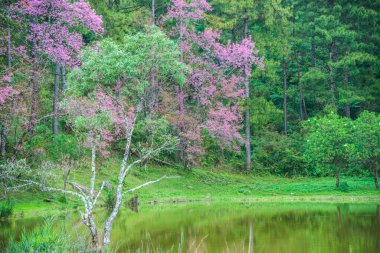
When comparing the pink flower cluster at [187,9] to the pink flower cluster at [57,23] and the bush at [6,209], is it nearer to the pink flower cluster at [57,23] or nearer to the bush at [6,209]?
the pink flower cluster at [57,23]

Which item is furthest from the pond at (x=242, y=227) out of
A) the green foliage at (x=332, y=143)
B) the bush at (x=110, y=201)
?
the green foliage at (x=332, y=143)

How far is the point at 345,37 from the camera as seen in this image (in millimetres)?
41375

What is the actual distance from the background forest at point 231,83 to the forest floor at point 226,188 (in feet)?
4.31

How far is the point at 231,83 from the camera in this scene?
36.2m

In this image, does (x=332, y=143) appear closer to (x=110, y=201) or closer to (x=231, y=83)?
(x=231, y=83)

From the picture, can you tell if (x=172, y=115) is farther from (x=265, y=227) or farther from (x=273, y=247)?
(x=273, y=247)

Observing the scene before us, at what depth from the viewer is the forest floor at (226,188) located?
29.0 meters

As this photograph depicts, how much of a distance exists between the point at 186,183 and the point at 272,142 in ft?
36.4

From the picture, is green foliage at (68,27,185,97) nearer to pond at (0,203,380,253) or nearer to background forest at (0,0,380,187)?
background forest at (0,0,380,187)

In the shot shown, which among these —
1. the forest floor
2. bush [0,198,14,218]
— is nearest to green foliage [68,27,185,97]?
bush [0,198,14,218]

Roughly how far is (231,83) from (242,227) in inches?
729

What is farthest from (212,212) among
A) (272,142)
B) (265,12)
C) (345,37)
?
(345,37)

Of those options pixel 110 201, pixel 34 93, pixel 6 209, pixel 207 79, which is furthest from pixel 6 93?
pixel 207 79

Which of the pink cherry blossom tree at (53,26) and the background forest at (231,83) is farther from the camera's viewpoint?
the background forest at (231,83)
